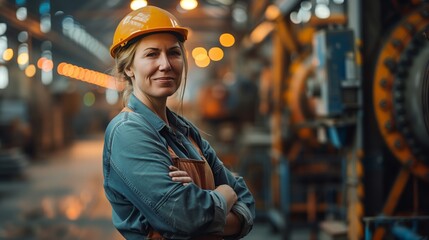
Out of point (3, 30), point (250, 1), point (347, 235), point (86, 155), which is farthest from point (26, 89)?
point (347, 235)

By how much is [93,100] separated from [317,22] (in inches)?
1119

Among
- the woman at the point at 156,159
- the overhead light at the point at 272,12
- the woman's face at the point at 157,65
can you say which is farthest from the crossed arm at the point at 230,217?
the overhead light at the point at 272,12

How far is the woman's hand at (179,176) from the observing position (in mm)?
1932

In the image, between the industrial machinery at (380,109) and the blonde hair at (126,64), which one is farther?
the industrial machinery at (380,109)

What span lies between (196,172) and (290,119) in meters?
5.36

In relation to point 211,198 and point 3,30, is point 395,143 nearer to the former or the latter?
point 211,198

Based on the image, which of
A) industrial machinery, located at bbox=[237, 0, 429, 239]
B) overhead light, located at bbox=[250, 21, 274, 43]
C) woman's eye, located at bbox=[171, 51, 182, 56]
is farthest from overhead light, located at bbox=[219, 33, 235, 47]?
woman's eye, located at bbox=[171, 51, 182, 56]

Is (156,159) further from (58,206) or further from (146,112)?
(58,206)

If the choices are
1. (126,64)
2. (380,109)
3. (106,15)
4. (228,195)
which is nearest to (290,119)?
(380,109)

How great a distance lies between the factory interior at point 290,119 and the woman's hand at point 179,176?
51cm

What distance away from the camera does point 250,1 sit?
12.1 meters

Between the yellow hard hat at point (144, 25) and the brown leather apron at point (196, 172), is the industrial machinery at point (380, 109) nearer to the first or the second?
the brown leather apron at point (196, 172)

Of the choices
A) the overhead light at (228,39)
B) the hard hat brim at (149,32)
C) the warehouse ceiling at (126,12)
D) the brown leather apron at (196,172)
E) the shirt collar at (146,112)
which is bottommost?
the brown leather apron at (196,172)

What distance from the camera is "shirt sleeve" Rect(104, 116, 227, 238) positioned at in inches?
74.5
